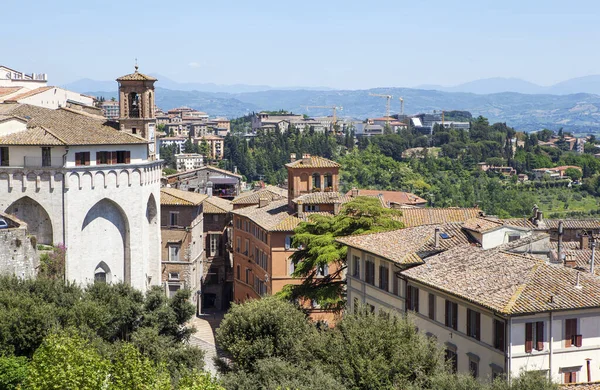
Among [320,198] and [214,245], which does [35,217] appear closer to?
[320,198]

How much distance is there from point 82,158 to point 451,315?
69.2ft

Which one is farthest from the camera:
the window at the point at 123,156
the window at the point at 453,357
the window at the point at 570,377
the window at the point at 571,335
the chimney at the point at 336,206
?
the chimney at the point at 336,206

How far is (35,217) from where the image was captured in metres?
43.8

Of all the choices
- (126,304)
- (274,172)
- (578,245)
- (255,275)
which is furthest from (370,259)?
(274,172)

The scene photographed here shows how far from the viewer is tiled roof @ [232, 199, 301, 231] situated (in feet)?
173

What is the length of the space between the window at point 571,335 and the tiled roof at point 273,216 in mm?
25462

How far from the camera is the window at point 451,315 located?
29656 millimetres

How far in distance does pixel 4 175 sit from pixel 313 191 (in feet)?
70.1

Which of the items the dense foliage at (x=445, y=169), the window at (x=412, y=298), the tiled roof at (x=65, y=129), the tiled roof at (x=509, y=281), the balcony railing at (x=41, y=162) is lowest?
the dense foliage at (x=445, y=169)

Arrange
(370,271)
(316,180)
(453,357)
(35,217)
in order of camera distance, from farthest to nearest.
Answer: (316,180), (35,217), (370,271), (453,357)

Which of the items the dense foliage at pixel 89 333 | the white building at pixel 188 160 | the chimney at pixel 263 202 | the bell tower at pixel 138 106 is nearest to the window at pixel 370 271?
the dense foliage at pixel 89 333

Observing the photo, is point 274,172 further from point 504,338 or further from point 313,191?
point 504,338

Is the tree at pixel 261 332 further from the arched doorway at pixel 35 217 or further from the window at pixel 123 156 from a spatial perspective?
the window at pixel 123 156

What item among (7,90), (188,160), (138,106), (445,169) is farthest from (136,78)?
(445,169)
